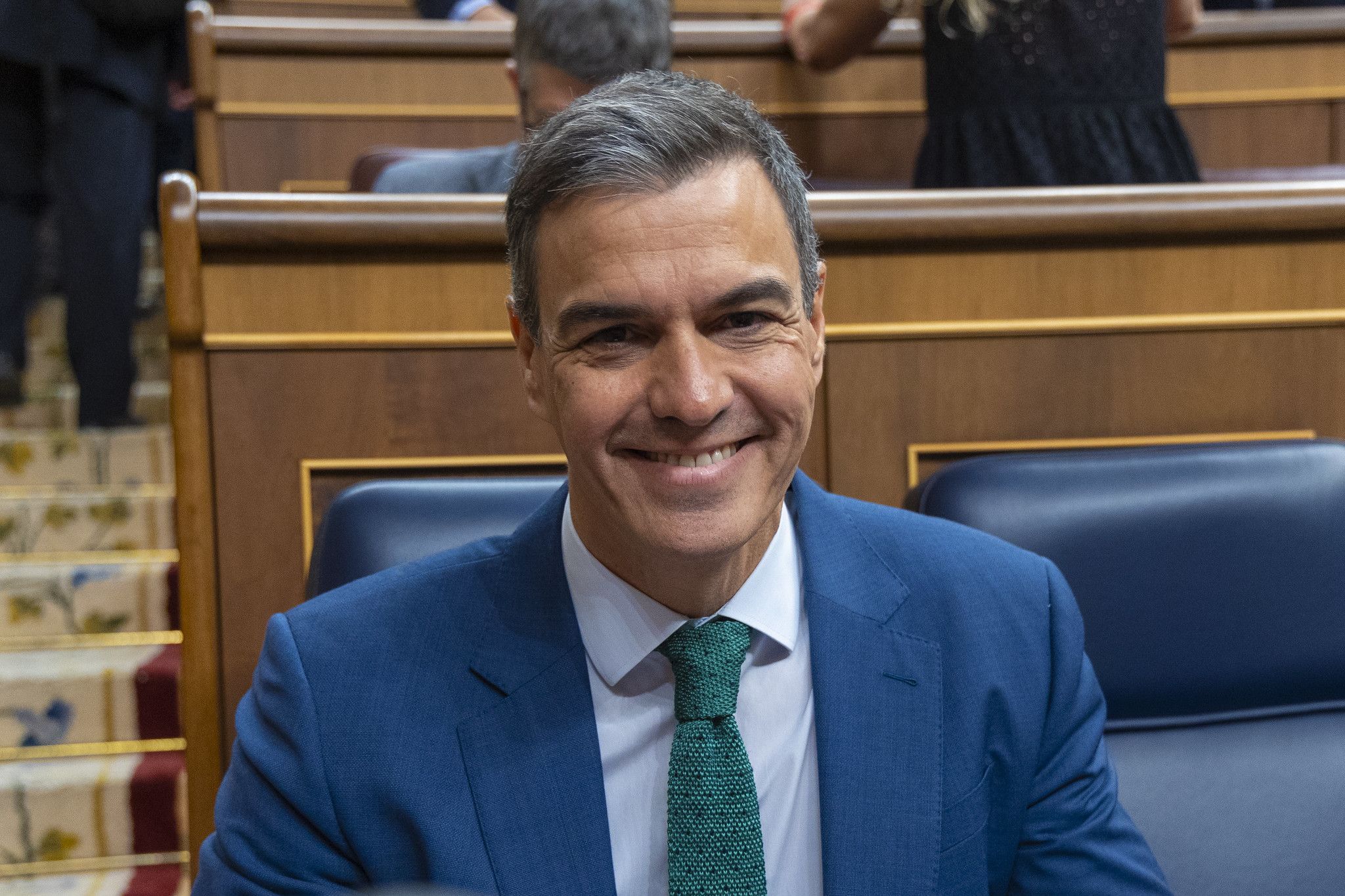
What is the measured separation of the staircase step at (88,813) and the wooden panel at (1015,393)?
0.84 m

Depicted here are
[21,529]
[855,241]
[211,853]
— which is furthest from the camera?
[21,529]

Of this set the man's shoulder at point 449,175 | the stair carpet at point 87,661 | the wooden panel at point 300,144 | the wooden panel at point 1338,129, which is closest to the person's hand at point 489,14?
the wooden panel at point 300,144

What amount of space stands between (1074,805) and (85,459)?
1.66m

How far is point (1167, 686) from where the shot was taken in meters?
0.86

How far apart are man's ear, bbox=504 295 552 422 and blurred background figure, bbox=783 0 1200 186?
2.80 feet

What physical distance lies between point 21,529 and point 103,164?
0.59m

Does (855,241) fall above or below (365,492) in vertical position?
above

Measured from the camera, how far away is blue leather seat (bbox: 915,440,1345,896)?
85 centimetres

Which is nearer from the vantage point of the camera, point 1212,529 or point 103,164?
point 1212,529

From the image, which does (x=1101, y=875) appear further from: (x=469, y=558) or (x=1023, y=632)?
(x=469, y=558)

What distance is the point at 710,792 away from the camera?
68 centimetres

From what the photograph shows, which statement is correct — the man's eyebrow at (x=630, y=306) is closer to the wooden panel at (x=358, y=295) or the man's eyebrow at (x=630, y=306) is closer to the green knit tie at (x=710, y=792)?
the green knit tie at (x=710, y=792)

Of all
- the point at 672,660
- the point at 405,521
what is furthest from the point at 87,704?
the point at 672,660

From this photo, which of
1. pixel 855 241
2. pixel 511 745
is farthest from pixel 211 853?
pixel 855 241
